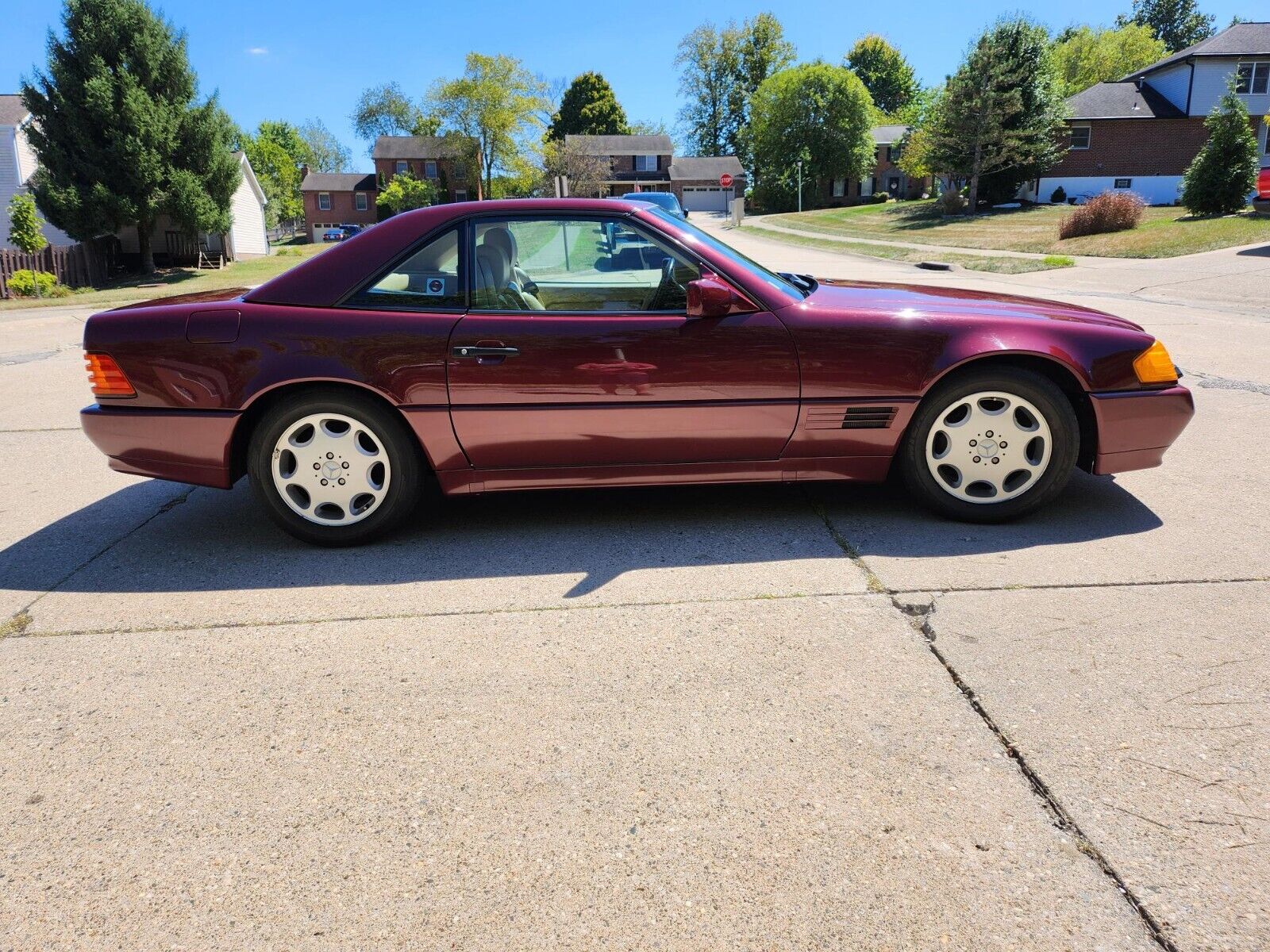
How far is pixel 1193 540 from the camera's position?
4012mm

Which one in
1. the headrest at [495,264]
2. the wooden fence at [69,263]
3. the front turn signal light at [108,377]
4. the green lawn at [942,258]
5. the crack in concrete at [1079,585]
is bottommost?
the crack in concrete at [1079,585]

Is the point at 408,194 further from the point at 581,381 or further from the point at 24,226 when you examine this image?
the point at 581,381

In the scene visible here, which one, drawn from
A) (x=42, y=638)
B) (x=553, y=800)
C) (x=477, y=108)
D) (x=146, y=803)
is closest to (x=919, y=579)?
(x=553, y=800)

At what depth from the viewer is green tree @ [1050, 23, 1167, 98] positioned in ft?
247

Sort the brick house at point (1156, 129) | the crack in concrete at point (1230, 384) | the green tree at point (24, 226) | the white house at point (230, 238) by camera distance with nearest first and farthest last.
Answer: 1. the crack in concrete at point (1230, 384)
2. the green tree at point (24, 226)
3. the white house at point (230, 238)
4. the brick house at point (1156, 129)

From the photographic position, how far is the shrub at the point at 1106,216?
85.3 feet

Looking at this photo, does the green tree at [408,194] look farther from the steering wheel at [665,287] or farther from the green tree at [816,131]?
the steering wheel at [665,287]

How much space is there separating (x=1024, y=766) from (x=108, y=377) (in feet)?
13.1

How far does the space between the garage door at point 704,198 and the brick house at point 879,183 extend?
1119 cm

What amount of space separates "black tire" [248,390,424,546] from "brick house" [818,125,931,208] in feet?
238

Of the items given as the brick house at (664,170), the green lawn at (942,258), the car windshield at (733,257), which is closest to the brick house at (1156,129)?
the green lawn at (942,258)

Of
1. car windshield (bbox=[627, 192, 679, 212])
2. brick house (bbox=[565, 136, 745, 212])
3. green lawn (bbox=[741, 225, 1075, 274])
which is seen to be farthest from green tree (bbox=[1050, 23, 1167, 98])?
car windshield (bbox=[627, 192, 679, 212])

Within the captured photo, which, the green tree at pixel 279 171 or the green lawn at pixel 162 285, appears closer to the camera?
the green lawn at pixel 162 285

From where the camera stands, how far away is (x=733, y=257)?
4238 millimetres
